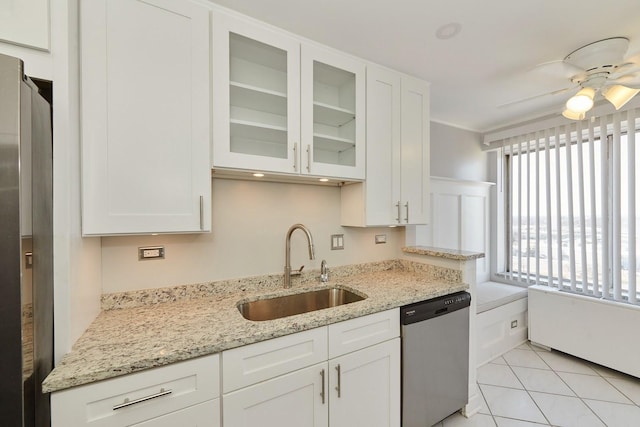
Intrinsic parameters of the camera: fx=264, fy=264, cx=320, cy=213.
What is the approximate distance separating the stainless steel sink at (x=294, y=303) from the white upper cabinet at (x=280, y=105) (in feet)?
2.63

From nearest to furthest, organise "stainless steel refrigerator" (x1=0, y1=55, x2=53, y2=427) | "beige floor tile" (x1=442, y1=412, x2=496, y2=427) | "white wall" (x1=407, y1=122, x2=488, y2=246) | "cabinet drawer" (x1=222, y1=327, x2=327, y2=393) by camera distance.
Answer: "stainless steel refrigerator" (x1=0, y1=55, x2=53, y2=427)
"cabinet drawer" (x1=222, y1=327, x2=327, y2=393)
"beige floor tile" (x1=442, y1=412, x2=496, y2=427)
"white wall" (x1=407, y1=122, x2=488, y2=246)

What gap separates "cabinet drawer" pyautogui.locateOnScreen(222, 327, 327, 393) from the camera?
42.4 inches

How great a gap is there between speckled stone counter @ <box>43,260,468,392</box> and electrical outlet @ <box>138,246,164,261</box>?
185mm

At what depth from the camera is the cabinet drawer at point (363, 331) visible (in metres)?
1.33

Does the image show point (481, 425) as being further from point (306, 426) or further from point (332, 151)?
point (332, 151)

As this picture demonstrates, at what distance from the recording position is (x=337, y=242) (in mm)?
2076

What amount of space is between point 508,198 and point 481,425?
2.61 m

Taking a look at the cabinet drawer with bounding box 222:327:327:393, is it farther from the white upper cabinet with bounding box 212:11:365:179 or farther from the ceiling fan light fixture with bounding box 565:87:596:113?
the ceiling fan light fixture with bounding box 565:87:596:113

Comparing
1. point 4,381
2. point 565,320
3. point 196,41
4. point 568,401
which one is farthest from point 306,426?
point 565,320

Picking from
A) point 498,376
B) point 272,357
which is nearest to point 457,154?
point 498,376

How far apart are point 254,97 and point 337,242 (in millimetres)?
1173

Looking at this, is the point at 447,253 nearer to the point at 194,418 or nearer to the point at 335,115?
the point at 335,115

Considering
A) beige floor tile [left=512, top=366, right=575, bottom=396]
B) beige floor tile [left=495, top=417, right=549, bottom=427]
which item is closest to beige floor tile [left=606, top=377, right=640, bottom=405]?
beige floor tile [left=512, top=366, right=575, bottom=396]

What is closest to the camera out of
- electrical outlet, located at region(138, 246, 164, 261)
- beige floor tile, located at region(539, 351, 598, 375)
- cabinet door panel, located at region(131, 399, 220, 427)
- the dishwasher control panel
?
cabinet door panel, located at region(131, 399, 220, 427)
